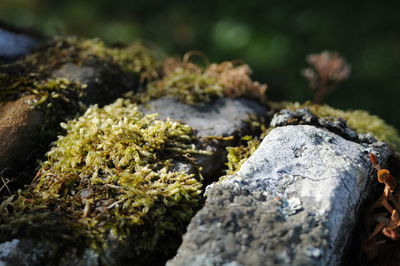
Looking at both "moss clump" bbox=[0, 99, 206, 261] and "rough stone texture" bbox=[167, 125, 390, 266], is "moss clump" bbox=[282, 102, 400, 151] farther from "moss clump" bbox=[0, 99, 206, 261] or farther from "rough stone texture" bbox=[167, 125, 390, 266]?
"moss clump" bbox=[0, 99, 206, 261]

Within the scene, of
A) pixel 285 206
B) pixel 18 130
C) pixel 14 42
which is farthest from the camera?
pixel 14 42

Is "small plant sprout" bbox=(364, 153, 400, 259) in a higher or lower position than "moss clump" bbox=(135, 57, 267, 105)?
lower

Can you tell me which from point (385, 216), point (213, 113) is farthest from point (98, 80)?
point (385, 216)

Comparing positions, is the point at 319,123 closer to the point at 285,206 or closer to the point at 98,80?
the point at 285,206

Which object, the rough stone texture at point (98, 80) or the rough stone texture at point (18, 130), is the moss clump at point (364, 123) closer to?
the rough stone texture at point (98, 80)

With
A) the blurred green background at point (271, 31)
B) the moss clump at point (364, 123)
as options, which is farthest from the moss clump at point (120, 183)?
the blurred green background at point (271, 31)

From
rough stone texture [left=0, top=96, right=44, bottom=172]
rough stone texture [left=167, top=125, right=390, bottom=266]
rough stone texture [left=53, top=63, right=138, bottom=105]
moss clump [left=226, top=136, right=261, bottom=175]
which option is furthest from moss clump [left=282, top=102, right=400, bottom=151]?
rough stone texture [left=0, top=96, right=44, bottom=172]
